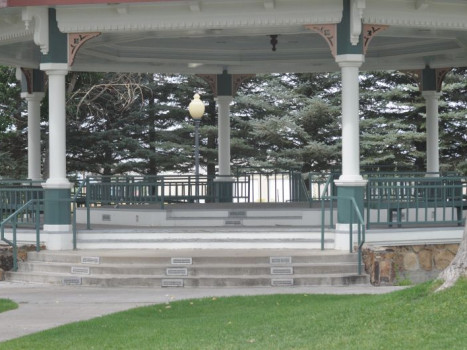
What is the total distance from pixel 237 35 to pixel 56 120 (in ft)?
14.2

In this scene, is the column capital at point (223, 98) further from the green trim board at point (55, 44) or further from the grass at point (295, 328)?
the grass at point (295, 328)

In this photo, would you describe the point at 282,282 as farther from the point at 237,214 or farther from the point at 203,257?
the point at 237,214

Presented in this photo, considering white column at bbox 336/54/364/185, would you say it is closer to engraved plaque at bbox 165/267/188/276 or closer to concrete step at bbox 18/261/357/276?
concrete step at bbox 18/261/357/276

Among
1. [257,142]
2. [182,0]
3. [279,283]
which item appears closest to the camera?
[279,283]

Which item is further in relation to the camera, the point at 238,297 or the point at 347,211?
the point at 347,211

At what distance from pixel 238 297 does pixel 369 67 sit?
11.9 m

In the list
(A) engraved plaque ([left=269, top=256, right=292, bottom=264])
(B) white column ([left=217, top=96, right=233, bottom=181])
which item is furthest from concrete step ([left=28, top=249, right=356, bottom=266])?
(B) white column ([left=217, top=96, right=233, bottom=181])

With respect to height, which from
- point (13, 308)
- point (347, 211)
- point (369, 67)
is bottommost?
point (13, 308)

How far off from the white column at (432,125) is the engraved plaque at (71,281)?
1072 cm

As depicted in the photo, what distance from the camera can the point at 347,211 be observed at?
17.1m

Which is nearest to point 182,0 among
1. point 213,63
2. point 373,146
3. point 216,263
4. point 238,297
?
point 216,263

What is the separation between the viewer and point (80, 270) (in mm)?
16375

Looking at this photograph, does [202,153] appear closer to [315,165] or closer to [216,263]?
[315,165]

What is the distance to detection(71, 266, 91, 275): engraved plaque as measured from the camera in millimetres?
16312
